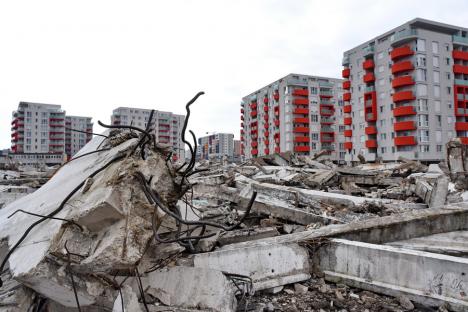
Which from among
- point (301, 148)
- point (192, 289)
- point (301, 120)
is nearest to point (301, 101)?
point (301, 120)

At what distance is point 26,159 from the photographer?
6762 cm

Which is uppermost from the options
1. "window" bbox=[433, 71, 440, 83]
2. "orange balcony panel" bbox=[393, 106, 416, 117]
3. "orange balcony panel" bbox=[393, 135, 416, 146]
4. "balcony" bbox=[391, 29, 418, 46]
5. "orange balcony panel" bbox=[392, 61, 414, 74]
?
"balcony" bbox=[391, 29, 418, 46]

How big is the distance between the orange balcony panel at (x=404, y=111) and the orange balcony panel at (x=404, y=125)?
1.09 m

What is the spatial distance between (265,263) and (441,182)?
5.59 metres

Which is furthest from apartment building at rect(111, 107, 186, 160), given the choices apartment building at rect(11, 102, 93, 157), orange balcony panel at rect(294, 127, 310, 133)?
orange balcony panel at rect(294, 127, 310, 133)

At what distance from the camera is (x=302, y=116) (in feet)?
187

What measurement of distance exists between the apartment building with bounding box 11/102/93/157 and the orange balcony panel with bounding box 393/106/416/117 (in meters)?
71.5

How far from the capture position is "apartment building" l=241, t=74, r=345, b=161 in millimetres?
56281

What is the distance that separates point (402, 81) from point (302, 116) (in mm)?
21110

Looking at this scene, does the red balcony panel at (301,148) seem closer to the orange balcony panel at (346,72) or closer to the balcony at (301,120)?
the balcony at (301,120)

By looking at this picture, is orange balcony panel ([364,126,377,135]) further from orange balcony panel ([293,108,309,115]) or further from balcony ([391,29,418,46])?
orange balcony panel ([293,108,309,115])

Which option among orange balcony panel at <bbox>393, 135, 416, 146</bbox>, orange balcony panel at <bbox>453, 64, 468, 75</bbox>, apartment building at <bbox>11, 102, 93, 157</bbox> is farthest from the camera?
apartment building at <bbox>11, 102, 93, 157</bbox>

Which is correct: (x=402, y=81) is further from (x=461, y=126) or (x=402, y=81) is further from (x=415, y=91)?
(x=461, y=126)

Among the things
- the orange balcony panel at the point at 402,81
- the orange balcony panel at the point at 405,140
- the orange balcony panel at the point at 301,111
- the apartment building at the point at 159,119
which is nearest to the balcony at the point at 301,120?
the orange balcony panel at the point at 301,111
